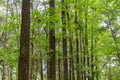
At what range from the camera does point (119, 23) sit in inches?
555

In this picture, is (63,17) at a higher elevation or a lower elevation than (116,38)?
higher

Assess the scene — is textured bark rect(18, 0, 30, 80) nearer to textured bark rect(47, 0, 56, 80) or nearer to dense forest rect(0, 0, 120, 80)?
dense forest rect(0, 0, 120, 80)

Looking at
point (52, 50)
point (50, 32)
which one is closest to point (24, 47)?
point (52, 50)

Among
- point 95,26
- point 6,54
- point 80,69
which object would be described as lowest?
point 80,69

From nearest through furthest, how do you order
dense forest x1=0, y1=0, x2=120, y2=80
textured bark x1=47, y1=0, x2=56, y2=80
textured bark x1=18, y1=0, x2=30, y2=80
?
textured bark x1=18, y1=0, x2=30, y2=80 < dense forest x1=0, y1=0, x2=120, y2=80 < textured bark x1=47, y1=0, x2=56, y2=80

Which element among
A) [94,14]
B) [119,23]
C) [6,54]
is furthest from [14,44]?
[94,14]

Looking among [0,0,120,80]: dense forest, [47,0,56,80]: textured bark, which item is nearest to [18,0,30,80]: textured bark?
[0,0,120,80]: dense forest

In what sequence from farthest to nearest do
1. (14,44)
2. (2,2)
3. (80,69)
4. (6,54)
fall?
(2,2) → (80,69) → (14,44) → (6,54)

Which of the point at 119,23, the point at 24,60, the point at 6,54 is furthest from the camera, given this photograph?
the point at 119,23

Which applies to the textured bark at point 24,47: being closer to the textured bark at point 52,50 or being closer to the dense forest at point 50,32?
the dense forest at point 50,32

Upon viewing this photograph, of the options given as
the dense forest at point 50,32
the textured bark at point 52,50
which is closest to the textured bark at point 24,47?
the dense forest at point 50,32

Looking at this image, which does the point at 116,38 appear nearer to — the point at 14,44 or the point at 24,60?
the point at 14,44

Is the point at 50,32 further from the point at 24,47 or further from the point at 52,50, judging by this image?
the point at 24,47

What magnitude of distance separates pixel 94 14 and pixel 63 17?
5038mm
